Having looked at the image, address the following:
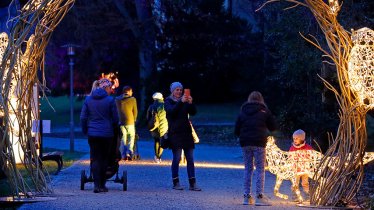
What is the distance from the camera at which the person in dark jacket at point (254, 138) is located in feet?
42.3

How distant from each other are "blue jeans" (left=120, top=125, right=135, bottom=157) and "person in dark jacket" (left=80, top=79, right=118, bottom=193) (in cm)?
699

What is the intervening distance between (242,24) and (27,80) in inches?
1296

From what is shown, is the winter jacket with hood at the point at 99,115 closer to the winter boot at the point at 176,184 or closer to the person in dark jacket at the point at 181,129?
the person in dark jacket at the point at 181,129

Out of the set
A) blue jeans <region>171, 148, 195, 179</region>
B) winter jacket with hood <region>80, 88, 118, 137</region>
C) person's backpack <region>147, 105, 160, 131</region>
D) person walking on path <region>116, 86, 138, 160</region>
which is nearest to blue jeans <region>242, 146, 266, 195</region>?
blue jeans <region>171, 148, 195, 179</region>

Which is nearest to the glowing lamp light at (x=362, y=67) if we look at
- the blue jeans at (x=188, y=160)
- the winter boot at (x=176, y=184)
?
the blue jeans at (x=188, y=160)

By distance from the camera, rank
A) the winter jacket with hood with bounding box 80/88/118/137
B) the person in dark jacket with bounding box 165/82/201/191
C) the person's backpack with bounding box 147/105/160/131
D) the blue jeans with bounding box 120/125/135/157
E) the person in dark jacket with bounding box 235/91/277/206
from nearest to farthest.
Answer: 1. the person in dark jacket with bounding box 235/91/277/206
2. the winter jacket with hood with bounding box 80/88/118/137
3. the person in dark jacket with bounding box 165/82/201/191
4. the person's backpack with bounding box 147/105/160/131
5. the blue jeans with bounding box 120/125/135/157

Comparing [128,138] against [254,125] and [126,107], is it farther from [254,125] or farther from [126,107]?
[254,125]

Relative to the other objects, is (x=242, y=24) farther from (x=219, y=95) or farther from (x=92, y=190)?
(x=92, y=190)

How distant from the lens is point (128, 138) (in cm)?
2164

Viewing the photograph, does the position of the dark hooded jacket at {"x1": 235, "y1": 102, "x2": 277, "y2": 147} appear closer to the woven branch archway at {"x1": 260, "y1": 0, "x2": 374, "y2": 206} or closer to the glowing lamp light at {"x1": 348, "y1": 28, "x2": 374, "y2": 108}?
the woven branch archway at {"x1": 260, "y1": 0, "x2": 374, "y2": 206}

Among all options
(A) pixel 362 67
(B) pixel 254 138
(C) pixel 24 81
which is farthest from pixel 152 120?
(A) pixel 362 67

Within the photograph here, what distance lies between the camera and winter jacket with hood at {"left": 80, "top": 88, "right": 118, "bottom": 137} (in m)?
14.1

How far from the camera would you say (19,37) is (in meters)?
12.8

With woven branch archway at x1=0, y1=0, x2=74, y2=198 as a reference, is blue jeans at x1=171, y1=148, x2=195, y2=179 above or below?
below
